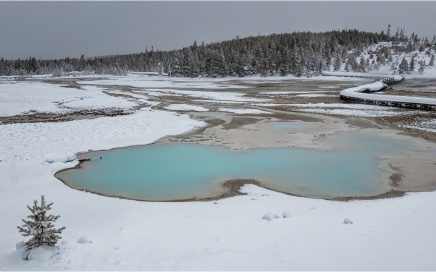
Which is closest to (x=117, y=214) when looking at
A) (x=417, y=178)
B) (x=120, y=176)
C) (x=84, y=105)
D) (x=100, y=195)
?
(x=100, y=195)

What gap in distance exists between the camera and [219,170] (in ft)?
46.3

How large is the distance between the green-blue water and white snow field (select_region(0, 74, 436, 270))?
1034 mm

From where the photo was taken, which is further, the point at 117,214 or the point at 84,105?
the point at 84,105

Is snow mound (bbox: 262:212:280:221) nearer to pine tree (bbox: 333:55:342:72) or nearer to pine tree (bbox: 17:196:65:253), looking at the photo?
pine tree (bbox: 17:196:65:253)

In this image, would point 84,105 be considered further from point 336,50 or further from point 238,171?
point 336,50

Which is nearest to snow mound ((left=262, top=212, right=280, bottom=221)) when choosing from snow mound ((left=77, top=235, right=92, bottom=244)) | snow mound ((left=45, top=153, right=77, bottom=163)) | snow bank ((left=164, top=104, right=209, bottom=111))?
snow mound ((left=77, top=235, right=92, bottom=244))

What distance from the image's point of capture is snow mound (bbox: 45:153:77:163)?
15.0 meters

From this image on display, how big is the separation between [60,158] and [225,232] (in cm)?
999

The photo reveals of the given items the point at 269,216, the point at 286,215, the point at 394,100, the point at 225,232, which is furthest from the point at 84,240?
the point at 394,100

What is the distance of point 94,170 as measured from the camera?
557 inches

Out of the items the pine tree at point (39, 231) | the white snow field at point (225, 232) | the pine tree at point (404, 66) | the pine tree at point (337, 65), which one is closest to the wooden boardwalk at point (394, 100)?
the white snow field at point (225, 232)

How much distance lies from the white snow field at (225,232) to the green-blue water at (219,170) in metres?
1.03

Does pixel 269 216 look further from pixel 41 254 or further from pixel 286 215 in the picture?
pixel 41 254

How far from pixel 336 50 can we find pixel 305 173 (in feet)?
381
